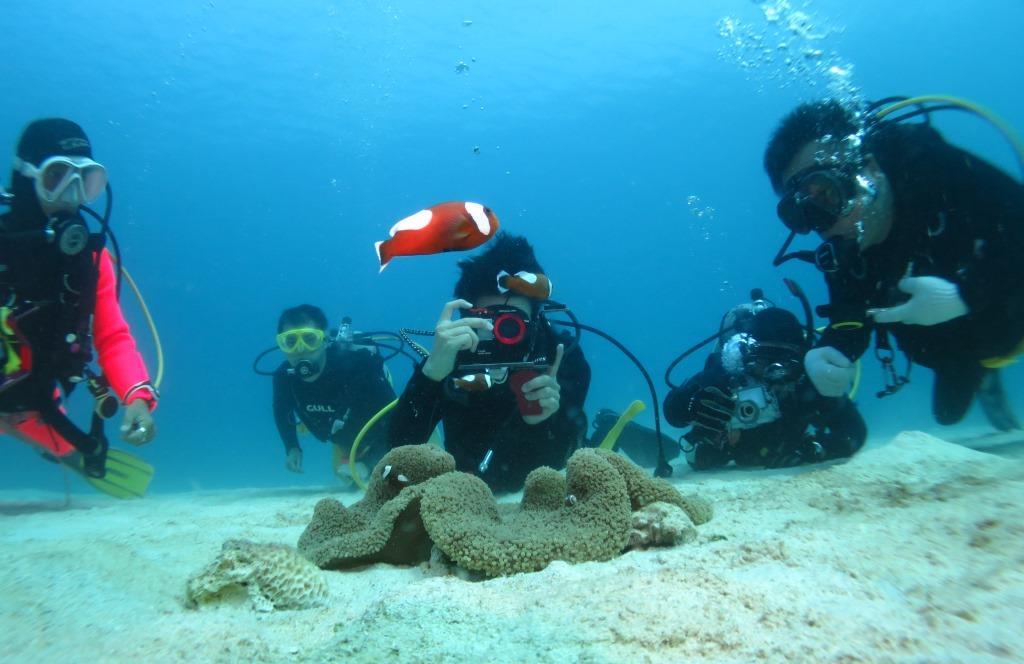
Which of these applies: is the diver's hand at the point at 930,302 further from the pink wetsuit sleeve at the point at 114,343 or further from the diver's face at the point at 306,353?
the diver's face at the point at 306,353

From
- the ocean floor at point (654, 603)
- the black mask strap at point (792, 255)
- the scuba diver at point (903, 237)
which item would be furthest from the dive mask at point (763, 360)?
the ocean floor at point (654, 603)

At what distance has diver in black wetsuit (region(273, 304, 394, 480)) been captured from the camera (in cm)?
814

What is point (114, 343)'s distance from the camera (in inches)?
200

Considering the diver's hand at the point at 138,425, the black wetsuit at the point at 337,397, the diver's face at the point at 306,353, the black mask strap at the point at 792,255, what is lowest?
the black wetsuit at the point at 337,397

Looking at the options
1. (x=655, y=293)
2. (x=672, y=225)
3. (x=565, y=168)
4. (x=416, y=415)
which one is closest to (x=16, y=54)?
(x=416, y=415)

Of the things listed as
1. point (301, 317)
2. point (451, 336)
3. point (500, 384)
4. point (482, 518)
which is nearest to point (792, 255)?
point (500, 384)

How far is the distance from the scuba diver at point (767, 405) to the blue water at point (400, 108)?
4.49 m

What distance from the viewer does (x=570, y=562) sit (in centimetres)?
225

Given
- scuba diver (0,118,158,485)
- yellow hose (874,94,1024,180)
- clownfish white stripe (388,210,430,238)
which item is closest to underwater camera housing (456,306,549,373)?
clownfish white stripe (388,210,430,238)

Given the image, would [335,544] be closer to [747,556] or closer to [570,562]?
[570,562]

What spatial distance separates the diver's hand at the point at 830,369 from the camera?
4.27 m

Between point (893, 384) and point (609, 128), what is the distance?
39.3 m

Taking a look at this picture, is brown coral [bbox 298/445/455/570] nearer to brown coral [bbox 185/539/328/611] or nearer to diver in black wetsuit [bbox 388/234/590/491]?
brown coral [bbox 185/539/328/611]

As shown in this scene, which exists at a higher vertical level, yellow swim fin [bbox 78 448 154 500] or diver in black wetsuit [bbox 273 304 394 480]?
diver in black wetsuit [bbox 273 304 394 480]
